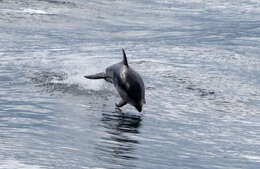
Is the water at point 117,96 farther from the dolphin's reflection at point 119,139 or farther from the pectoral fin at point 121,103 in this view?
the pectoral fin at point 121,103

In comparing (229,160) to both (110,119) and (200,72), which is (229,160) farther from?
(200,72)

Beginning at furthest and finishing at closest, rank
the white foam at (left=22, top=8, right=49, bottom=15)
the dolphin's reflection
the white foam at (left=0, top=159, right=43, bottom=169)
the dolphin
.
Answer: the white foam at (left=22, top=8, right=49, bottom=15)
the dolphin
the dolphin's reflection
the white foam at (left=0, top=159, right=43, bottom=169)

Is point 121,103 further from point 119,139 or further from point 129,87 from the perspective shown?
point 119,139

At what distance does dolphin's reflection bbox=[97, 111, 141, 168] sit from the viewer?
9.67m

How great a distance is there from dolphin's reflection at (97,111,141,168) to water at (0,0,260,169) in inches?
0.7

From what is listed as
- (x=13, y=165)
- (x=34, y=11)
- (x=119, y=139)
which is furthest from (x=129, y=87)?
(x=34, y=11)

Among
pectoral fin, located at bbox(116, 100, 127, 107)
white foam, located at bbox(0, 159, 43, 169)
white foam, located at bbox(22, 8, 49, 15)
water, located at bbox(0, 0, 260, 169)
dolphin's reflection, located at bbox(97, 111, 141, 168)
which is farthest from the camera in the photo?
white foam, located at bbox(22, 8, 49, 15)

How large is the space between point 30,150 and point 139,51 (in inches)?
511

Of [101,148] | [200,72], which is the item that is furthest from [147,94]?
[101,148]

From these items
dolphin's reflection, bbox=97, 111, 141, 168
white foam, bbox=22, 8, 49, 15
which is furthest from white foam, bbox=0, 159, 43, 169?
white foam, bbox=22, 8, 49, 15

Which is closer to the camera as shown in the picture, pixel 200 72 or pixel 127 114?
pixel 127 114

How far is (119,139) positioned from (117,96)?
362 cm

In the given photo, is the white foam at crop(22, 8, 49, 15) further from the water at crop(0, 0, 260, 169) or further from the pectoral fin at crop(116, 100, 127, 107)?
the pectoral fin at crop(116, 100, 127, 107)

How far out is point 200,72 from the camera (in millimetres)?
18406
